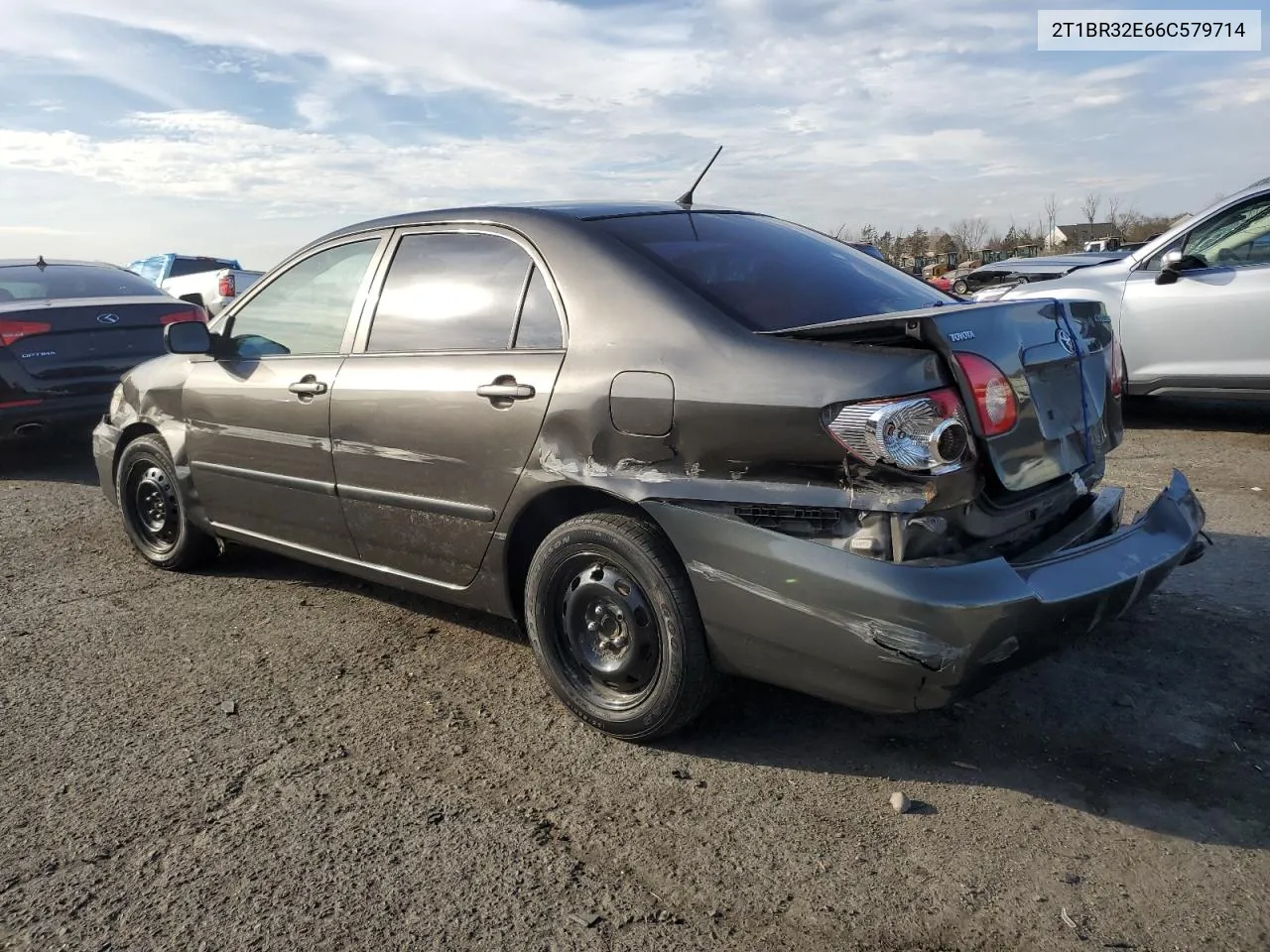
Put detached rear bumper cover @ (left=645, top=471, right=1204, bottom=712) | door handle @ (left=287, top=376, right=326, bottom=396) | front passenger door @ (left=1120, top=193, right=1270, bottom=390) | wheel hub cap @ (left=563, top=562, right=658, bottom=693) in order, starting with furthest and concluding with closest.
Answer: front passenger door @ (left=1120, top=193, right=1270, bottom=390) → door handle @ (left=287, top=376, right=326, bottom=396) → wheel hub cap @ (left=563, top=562, right=658, bottom=693) → detached rear bumper cover @ (left=645, top=471, right=1204, bottom=712)

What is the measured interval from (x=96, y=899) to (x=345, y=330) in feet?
7.19

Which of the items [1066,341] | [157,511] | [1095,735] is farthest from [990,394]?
[157,511]

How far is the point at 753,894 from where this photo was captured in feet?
7.88

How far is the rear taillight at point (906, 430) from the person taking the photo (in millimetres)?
2541

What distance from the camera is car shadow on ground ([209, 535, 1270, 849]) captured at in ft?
9.00

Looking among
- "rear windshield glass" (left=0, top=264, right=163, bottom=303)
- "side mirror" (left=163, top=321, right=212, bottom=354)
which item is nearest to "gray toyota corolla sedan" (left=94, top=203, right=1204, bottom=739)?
"side mirror" (left=163, top=321, right=212, bottom=354)

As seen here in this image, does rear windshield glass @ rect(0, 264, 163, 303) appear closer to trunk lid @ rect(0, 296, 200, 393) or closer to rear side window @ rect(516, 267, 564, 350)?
trunk lid @ rect(0, 296, 200, 393)

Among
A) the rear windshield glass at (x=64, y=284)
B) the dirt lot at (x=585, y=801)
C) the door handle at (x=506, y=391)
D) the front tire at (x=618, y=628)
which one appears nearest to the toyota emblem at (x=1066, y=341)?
the dirt lot at (x=585, y=801)

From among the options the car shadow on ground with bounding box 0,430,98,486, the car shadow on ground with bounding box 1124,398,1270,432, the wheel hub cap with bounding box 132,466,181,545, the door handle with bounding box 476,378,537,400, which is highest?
the door handle with bounding box 476,378,537,400

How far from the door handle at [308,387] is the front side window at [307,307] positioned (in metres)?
0.13

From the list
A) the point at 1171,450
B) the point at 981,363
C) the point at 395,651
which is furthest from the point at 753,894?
the point at 1171,450

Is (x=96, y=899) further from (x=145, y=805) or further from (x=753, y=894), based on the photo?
(x=753, y=894)

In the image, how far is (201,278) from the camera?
57.5 feet

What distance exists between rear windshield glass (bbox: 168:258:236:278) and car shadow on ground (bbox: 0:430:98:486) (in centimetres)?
1363
